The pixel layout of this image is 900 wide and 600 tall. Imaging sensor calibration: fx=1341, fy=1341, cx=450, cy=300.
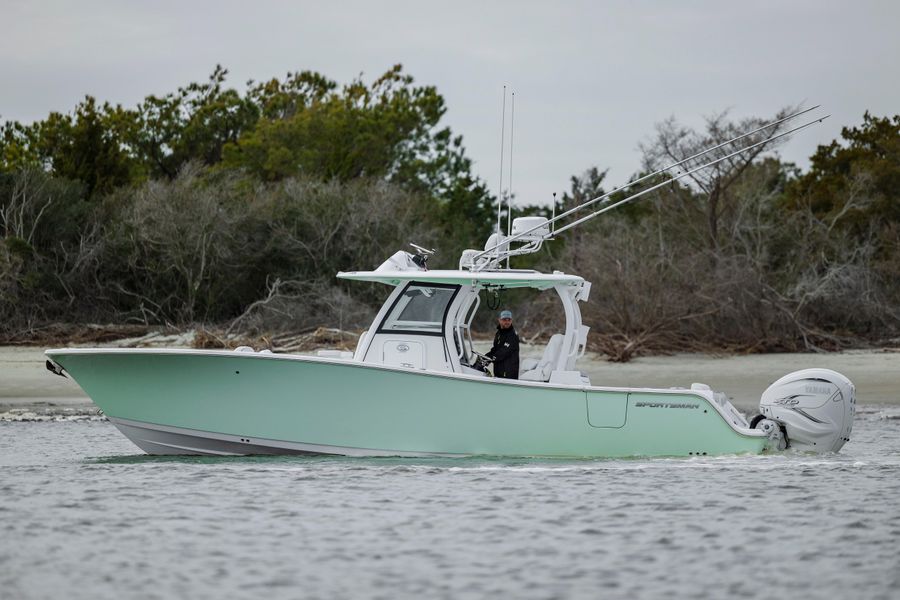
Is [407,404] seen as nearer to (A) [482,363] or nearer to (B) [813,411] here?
(A) [482,363]

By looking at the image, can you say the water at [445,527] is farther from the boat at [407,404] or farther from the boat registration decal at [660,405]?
the boat registration decal at [660,405]

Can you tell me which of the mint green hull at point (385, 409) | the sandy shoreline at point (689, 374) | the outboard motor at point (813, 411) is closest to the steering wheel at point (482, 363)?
the mint green hull at point (385, 409)

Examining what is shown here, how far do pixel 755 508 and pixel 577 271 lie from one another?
1852 centimetres

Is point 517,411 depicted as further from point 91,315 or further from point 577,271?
point 91,315

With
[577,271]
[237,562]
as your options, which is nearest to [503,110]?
[237,562]

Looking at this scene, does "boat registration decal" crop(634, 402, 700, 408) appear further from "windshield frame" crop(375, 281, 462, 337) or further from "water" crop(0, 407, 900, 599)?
"windshield frame" crop(375, 281, 462, 337)

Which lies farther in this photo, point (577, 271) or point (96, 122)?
point (96, 122)

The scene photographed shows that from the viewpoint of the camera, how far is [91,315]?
3050cm

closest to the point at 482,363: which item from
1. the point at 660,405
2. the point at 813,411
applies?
the point at 660,405

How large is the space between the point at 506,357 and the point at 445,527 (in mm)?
2658

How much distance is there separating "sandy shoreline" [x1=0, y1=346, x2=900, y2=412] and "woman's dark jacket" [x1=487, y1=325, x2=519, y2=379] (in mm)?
8052

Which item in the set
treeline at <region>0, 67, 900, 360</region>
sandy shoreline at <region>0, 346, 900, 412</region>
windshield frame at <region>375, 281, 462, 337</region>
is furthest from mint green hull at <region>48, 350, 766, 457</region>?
treeline at <region>0, 67, 900, 360</region>

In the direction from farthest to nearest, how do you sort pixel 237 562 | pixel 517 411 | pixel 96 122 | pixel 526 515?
pixel 96 122, pixel 517 411, pixel 526 515, pixel 237 562

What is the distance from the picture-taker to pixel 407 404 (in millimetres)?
12797
